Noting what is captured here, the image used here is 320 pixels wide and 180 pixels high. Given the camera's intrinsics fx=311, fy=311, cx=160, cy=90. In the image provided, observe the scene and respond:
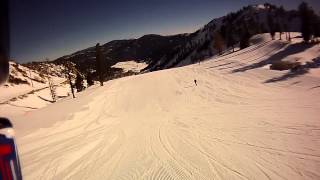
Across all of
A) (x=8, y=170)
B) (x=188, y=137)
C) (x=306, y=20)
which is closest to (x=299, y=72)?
(x=188, y=137)

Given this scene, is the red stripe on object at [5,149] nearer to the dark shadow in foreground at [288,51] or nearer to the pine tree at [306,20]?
the dark shadow in foreground at [288,51]

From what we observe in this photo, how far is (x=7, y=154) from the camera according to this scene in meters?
2.06

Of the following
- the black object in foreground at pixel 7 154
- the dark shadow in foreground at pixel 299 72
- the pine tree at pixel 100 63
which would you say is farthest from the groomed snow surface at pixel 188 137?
the pine tree at pixel 100 63

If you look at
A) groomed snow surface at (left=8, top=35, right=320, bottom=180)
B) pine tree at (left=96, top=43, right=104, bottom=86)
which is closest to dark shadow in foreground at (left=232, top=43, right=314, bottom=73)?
groomed snow surface at (left=8, top=35, right=320, bottom=180)

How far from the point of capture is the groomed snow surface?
44.5 feet

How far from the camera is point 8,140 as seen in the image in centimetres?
205

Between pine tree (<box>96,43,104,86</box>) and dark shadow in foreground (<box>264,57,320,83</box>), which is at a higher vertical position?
pine tree (<box>96,43,104,86</box>)

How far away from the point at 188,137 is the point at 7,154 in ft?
59.3

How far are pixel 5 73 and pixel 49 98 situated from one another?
96.3 metres

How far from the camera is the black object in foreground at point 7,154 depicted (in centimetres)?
201

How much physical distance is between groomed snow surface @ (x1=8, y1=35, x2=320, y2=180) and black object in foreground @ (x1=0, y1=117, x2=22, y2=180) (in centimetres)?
1108

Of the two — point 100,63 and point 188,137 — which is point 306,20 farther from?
point 188,137

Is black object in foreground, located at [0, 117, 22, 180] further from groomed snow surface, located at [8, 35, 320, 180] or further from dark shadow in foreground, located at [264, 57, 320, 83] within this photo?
dark shadow in foreground, located at [264, 57, 320, 83]

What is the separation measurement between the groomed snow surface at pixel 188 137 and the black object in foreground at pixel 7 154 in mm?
11077
